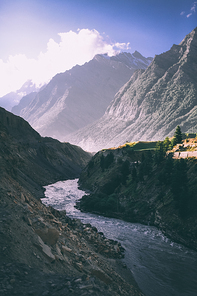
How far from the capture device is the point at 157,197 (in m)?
38.6

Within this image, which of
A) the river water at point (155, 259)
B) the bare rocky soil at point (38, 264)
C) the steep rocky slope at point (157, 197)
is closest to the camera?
the bare rocky soil at point (38, 264)

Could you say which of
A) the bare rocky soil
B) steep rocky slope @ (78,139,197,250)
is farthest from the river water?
the bare rocky soil

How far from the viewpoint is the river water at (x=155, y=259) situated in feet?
59.2

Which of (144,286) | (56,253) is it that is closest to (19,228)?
(56,253)

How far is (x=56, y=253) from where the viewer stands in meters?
14.1

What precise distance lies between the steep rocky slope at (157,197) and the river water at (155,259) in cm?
218

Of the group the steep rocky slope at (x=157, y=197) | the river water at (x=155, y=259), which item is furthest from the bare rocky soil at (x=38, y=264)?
the steep rocky slope at (x=157, y=197)

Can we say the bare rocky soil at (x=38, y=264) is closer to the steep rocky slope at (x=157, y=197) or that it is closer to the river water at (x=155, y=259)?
the river water at (x=155, y=259)

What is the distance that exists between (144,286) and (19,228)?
12293mm

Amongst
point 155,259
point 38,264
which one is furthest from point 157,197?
point 38,264

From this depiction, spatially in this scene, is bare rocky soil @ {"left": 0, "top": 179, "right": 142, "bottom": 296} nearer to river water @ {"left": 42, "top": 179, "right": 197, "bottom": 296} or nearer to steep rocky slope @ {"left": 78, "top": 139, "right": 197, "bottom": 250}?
river water @ {"left": 42, "top": 179, "right": 197, "bottom": 296}

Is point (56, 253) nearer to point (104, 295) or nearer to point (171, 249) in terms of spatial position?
point (104, 295)

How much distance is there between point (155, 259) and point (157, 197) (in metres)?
16.4

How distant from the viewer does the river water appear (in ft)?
59.2
